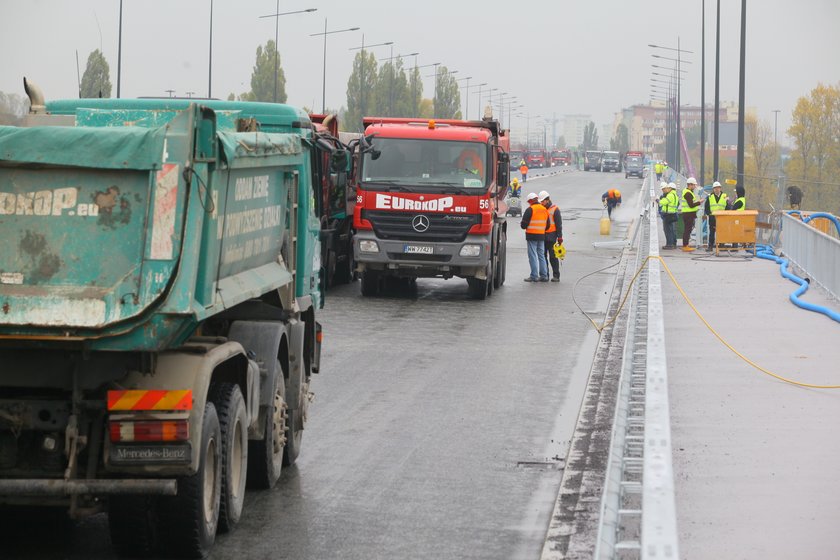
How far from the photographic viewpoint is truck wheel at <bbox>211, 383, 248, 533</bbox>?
7531 millimetres

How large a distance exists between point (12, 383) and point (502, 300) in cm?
1659

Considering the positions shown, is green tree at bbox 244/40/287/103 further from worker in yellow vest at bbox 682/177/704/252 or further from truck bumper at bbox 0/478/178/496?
truck bumper at bbox 0/478/178/496

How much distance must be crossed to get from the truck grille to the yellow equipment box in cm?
1099

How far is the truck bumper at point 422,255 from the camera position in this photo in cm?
2244

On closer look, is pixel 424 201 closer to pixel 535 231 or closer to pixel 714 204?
pixel 535 231

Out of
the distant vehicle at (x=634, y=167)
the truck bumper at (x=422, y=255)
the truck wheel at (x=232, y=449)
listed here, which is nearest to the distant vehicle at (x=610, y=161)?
the distant vehicle at (x=634, y=167)

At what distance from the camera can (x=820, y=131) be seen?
14125 cm

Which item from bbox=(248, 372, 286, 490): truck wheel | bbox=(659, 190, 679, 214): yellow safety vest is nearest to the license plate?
bbox=(659, 190, 679, 214): yellow safety vest

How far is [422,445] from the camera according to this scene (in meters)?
10.6

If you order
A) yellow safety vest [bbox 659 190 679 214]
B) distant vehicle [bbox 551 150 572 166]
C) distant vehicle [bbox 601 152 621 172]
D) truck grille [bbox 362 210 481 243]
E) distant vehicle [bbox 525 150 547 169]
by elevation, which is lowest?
truck grille [bbox 362 210 481 243]

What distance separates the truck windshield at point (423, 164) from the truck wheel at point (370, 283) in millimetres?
1562

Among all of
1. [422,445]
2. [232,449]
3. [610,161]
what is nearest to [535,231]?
[422,445]

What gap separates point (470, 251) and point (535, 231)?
3.42 metres

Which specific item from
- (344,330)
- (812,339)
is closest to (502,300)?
(344,330)
